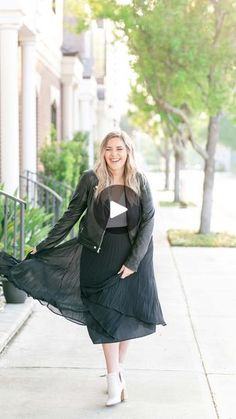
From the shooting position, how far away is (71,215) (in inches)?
208

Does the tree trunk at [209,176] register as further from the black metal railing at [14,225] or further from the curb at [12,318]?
the curb at [12,318]

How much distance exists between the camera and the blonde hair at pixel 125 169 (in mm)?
5023

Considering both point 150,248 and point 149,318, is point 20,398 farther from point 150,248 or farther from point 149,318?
point 150,248

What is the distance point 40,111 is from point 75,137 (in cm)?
297

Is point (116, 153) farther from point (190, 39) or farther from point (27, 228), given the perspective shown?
point (190, 39)

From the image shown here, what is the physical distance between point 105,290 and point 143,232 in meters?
0.46

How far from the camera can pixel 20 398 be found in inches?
203

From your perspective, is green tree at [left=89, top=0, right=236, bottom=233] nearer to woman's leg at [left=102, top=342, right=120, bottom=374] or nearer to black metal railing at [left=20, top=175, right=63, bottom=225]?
black metal railing at [left=20, top=175, right=63, bottom=225]

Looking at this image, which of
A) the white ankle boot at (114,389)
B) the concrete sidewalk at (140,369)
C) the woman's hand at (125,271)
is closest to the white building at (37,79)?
the concrete sidewalk at (140,369)

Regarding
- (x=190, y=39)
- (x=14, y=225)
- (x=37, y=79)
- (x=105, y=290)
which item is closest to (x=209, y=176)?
(x=190, y=39)

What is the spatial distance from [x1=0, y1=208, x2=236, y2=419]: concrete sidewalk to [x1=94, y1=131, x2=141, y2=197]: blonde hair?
1413mm

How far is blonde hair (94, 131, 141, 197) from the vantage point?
5023 millimetres

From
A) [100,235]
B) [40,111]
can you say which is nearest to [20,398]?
[100,235]

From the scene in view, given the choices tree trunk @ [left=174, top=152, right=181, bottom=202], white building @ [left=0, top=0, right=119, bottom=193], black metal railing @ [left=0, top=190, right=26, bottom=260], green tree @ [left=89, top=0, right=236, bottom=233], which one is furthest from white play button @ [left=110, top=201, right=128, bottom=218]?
tree trunk @ [left=174, top=152, right=181, bottom=202]
